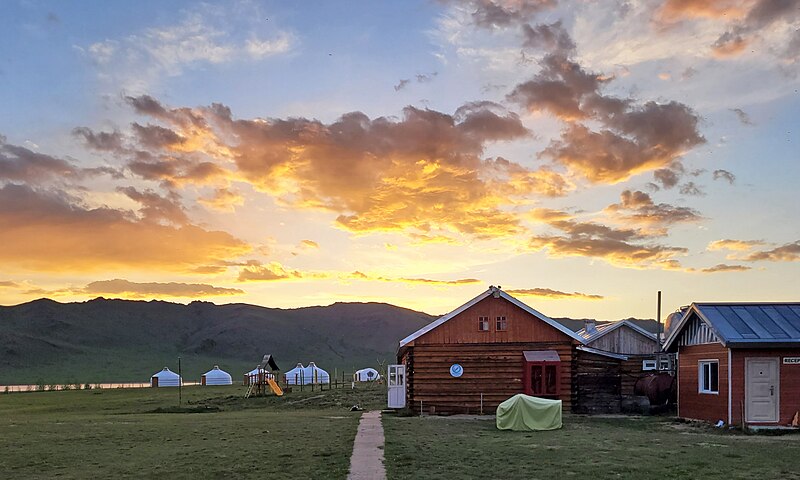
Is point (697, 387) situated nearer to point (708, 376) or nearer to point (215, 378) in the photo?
point (708, 376)

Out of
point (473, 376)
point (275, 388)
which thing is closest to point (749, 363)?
point (473, 376)

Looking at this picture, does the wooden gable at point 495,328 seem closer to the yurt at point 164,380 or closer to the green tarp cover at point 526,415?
the green tarp cover at point 526,415

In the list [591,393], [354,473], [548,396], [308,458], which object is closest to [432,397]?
[548,396]

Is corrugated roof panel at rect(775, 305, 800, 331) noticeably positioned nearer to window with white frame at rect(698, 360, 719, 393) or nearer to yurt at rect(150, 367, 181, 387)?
window with white frame at rect(698, 360, 719, 393)

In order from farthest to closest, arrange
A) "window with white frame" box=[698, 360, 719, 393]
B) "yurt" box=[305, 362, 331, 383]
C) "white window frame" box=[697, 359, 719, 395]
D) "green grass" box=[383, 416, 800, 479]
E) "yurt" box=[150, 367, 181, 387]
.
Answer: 1. "yurt" box=[150, 367, 181, 387]
2. "yurt" box=[305, 362, 331, 383]
3. "white window frame" box=[697, 359, 719, 395]
4. "window with white frame" box=[698, 360, 719, 393]
5. "green grass" box=[383, 416, 800, 479]

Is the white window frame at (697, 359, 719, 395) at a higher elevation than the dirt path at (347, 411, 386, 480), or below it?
higher

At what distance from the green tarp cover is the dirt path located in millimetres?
4829

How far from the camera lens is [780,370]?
32562 mm

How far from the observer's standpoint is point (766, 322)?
1332 inches

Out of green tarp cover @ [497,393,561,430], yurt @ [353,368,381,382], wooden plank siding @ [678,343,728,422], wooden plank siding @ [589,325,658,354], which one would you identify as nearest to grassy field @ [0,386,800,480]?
green tarp cover @ [497,393,561,430]

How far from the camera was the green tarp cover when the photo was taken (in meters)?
32.0

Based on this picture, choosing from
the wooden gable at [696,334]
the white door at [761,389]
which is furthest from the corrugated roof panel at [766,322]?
the wooden gable at [696,334]

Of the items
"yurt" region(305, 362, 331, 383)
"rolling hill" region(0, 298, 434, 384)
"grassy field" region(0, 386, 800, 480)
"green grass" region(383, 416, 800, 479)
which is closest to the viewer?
"green grass" region(383, 416, 800, 479)

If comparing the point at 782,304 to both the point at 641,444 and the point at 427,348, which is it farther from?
the point at 427,348
